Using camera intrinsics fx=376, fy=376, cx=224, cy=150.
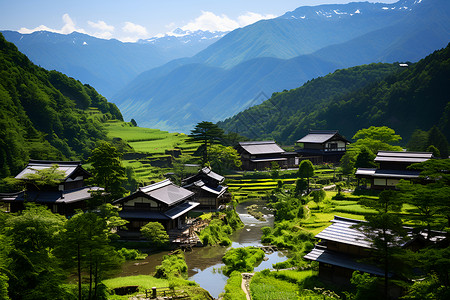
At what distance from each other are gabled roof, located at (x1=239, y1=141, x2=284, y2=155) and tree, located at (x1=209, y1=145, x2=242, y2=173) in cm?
375

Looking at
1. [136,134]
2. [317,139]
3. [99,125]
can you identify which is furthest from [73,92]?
[317,139]

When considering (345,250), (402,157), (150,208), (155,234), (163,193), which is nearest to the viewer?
(345,250)

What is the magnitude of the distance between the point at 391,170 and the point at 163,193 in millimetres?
26229

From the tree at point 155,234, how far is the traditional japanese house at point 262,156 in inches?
1622

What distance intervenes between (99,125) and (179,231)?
2851 inches

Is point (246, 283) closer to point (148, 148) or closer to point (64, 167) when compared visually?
point (64, 167)

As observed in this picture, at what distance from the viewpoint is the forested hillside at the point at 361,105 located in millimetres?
95188

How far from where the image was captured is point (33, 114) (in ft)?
269

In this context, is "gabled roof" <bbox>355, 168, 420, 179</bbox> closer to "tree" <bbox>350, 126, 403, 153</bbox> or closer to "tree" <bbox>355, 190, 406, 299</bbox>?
"tree" <bbox>350, 126, 403, 153</bbox>

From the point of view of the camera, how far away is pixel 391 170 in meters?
43.7

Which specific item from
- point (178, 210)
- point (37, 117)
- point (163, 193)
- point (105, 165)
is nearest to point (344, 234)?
point (178, 210)

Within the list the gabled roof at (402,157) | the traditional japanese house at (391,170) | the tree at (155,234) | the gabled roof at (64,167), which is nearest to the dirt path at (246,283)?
the tree at (155,234)

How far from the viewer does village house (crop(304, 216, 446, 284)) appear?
75.4 feet

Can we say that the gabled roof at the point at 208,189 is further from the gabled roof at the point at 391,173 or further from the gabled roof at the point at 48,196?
the gabled roof at the point at 391,173
